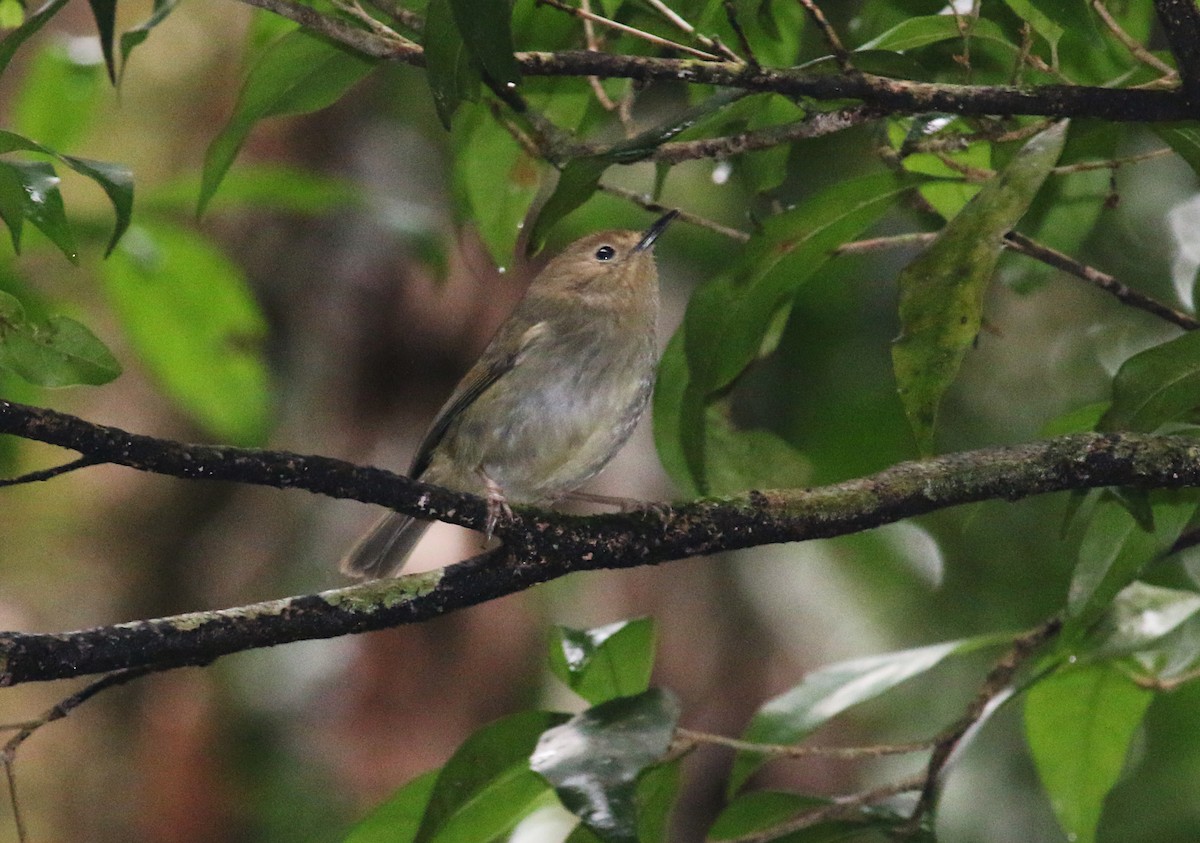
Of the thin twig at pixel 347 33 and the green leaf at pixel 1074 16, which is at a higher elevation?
the thin twig at pixel 347 33

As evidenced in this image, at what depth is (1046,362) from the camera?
6.22m

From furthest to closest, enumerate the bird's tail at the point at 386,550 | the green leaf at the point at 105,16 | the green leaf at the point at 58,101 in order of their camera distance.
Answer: the bird's tail at the point at 386,550 < the green leaf at the point at 58,101 < the green leaf at the point at 105,16

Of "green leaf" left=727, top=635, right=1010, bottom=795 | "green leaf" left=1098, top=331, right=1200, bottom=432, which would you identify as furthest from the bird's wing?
"green leaf" left=1098, top=331, right=1200, bottom=432

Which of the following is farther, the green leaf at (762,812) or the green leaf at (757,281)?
the green leaf at (762,812)

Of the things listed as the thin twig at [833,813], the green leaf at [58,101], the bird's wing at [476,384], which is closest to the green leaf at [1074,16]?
the thin twig at [833,813]

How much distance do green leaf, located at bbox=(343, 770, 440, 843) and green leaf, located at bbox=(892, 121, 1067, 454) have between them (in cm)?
117

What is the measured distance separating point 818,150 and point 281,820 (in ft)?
10.5

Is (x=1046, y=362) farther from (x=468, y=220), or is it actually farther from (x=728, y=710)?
(x=468, y=220)

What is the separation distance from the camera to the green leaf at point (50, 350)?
196cm

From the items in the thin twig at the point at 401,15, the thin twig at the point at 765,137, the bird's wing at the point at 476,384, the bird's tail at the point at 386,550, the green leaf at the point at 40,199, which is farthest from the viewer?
the bird's tail at the point at 386,550

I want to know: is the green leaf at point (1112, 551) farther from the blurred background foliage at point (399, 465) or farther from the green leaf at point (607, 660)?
the blurred background foliage at point (399, 465)

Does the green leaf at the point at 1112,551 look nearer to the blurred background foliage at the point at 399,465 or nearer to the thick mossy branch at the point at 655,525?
the thick mossy branch at the point at 655,525

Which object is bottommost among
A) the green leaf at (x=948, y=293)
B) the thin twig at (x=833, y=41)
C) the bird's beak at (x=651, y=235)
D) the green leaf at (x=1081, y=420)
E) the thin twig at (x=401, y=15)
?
the green leaf at (x=1081, y=420)

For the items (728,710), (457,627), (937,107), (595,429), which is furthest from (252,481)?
(728,710)
